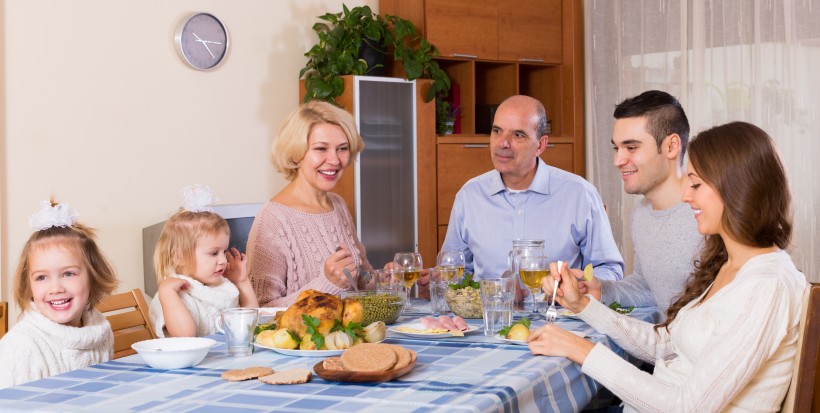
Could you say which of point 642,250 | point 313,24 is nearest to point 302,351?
point 642,250

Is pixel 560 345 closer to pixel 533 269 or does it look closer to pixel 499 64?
pixel 533 269

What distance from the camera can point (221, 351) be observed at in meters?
2.09

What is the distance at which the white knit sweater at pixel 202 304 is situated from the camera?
2.44 meters

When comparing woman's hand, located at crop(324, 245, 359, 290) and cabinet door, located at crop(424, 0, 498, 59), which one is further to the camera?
cabinet door, located at crop(424, 0, 498, 59)

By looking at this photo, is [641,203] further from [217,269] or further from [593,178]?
[593,178]

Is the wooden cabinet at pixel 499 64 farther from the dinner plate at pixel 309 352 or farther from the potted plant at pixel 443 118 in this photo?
the dinner plate at pixel 309 352

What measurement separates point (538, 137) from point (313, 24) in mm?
1966

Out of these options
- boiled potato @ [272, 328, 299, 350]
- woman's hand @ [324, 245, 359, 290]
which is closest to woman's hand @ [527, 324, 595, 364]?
boiled potato @ [272, 328, 299, 350]

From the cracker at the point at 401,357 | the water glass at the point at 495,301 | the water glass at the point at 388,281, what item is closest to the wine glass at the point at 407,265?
the water glass at the point at 388,281

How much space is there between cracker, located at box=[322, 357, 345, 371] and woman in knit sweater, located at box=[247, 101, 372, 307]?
1.03 metres

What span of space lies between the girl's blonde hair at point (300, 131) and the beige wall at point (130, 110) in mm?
1328

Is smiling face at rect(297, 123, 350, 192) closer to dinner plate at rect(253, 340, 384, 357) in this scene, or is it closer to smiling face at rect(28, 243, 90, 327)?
smiling face at rect(28, 243, 90, 327)

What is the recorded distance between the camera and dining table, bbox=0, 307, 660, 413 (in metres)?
1.58

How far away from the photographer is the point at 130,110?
425cm
